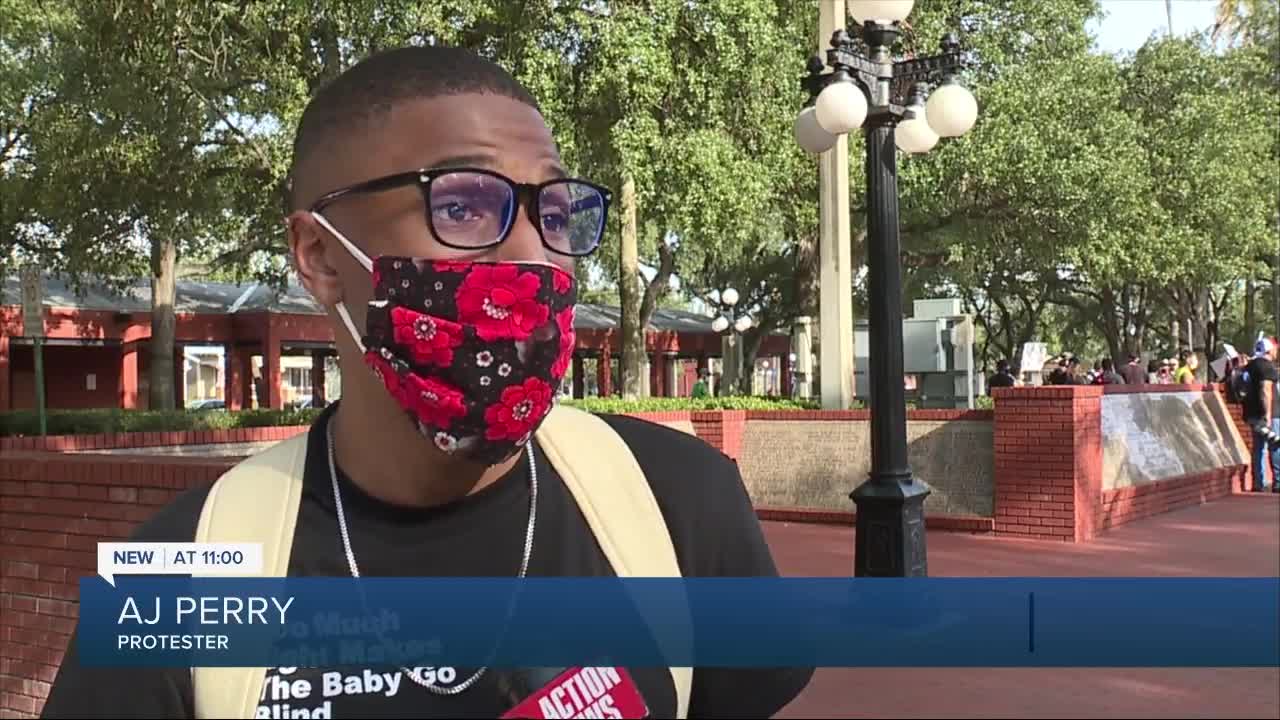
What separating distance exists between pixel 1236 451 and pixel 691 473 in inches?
660

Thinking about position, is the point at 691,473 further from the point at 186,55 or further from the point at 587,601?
the point at 186,55

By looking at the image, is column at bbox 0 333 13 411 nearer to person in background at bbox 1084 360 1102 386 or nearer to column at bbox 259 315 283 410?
column at bbox 259 315 283 410

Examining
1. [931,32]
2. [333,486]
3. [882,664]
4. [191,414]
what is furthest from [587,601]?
[931,32]

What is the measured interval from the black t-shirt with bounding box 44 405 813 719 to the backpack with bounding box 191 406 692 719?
0.7 inches

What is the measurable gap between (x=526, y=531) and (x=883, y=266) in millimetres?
6611

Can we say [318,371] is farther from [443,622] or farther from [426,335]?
[443,622]

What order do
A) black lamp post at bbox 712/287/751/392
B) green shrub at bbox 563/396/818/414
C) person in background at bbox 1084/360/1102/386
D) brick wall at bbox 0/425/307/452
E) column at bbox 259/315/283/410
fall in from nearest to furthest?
brick wall at bbox 0/425/307/452 < green shrub at bbox 563/396/818/414 < person in background at bbox 1084/360/1102/386 < column at bbox 259/315/283/410 < black lamp post at bbox 712/287/751/392

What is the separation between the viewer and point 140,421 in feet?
47.9

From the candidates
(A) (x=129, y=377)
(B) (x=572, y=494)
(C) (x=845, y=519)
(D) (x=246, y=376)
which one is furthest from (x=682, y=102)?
(D) (x=246, y=376)

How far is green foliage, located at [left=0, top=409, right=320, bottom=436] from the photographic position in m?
14.5

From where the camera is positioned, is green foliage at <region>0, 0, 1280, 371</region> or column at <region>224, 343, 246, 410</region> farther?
column at <region>224, 343, 246, 410</region>

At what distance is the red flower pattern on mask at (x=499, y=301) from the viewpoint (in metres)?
1.49

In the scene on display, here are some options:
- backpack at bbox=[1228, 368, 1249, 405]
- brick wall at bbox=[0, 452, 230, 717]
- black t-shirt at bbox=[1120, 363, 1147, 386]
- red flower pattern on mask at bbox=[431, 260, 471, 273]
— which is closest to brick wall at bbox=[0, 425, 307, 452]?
brick wall at bbox=[0, 452, 230, 717]

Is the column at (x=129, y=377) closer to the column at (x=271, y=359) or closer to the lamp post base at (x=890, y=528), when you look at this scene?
the column at (x=271, y=359)
